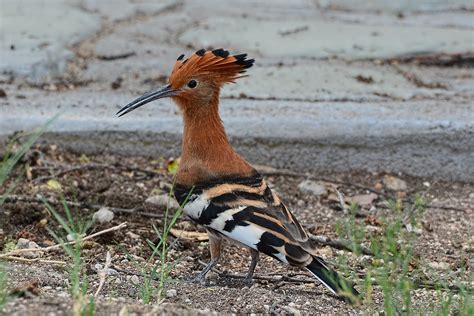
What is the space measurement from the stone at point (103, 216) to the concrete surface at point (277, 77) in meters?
0.80

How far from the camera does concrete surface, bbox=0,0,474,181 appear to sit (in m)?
4.85

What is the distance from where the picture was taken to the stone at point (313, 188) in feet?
15.4

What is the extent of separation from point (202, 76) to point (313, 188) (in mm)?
971

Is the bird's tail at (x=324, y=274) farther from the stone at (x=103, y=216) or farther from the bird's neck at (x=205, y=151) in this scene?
the stone at (x=103, y=216)

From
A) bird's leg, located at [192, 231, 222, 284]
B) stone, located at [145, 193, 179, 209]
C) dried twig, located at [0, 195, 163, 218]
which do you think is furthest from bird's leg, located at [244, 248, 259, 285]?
stone, located at [145, 193, 179, 209]

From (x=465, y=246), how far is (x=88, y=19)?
10.4ft

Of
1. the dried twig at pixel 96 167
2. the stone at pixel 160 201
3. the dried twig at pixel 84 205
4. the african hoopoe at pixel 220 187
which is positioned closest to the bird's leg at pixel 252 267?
the african hoopoe at pixel 220 187

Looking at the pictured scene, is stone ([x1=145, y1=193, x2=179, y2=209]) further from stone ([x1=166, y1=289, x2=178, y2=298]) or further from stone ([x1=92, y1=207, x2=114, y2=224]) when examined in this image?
stone ([x1=166, y1=289, x2=178, y2=298])

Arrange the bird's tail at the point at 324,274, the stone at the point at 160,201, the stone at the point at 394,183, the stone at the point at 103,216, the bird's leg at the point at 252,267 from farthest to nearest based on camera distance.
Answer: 1. the stone at the point at 394,183
2. the stone at the point at 160,201
3. the stone at the point at 103,216
4. the bird's leg at the point at 252,267
5. the bird's tail at the point at 324,274

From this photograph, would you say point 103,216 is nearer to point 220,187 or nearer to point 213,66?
point 220,187

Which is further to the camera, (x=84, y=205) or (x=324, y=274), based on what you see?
(x=84, y=205)

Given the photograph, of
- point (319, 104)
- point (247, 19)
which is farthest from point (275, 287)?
point (247, 19)

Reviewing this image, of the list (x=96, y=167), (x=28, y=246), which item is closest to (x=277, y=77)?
(x=96, y=167)

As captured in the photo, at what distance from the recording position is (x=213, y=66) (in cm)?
405
